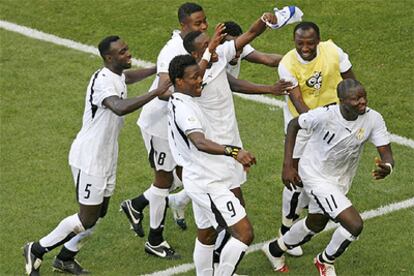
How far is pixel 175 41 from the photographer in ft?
40.2

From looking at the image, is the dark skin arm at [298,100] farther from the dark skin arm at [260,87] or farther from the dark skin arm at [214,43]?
→ the dark skin arm at [214,43]

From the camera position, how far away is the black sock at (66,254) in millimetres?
12375

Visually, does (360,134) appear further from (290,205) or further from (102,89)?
(102,89)

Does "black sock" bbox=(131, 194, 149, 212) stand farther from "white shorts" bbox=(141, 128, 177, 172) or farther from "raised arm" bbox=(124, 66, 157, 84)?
"raised arm" bbox=(124, 66, 157, 84)

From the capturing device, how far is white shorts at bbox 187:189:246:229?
11.0 metres

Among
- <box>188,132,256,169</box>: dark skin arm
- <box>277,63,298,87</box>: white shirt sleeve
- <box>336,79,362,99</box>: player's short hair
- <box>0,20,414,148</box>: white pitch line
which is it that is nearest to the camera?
<box>188,132,256,169</box>: dark skin arm

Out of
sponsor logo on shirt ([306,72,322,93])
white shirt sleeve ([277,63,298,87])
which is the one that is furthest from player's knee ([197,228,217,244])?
sponsor logo on shirt ([306,72,322,93])

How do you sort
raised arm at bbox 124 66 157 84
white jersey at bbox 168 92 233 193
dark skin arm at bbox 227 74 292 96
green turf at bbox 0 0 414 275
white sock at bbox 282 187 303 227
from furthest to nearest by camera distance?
green turf at bbox 0 0 414 275 → white sock at bbox 282 187 303 227 → raised arm at bbox 124 66 157 84 → dark skin arm at bbox 227 74 292 96 → white jersey at bbox 168 92 233 193

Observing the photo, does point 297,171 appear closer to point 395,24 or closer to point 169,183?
point 169,183

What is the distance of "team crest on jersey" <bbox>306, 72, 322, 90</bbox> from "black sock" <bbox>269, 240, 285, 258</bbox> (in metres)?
1.69

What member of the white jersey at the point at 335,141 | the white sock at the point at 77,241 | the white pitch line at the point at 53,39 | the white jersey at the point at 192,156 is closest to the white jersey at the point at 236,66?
the white jersey at the point at 335,141

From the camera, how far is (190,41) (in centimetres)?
1181

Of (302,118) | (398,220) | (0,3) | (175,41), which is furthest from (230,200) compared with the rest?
(0,3)

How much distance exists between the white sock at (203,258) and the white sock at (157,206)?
1471 millimetres
